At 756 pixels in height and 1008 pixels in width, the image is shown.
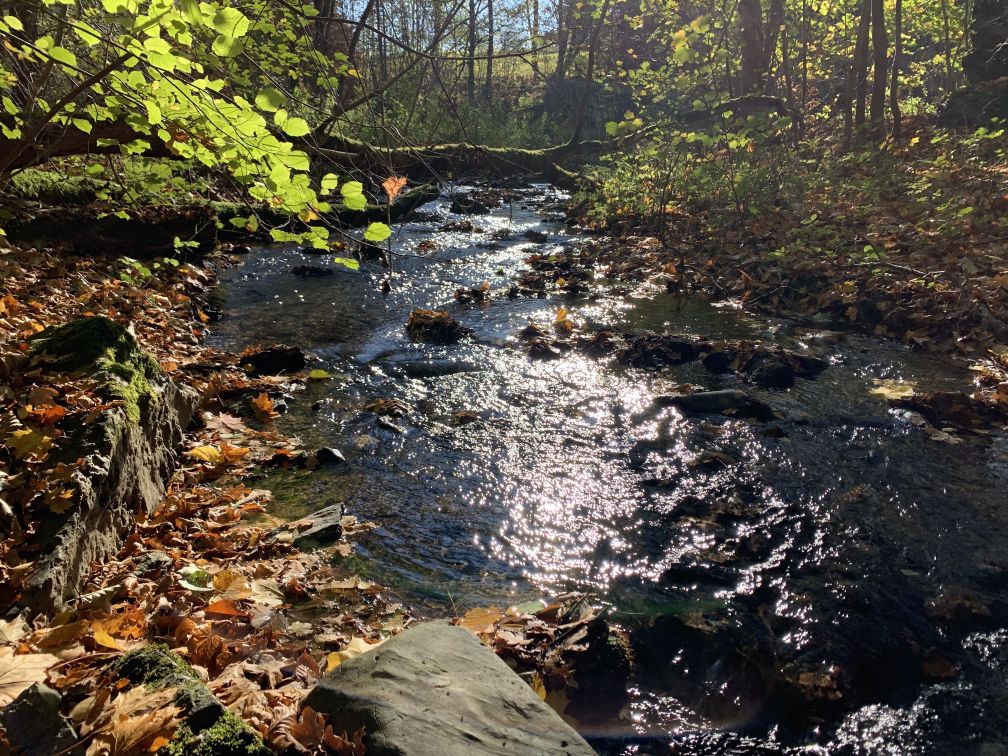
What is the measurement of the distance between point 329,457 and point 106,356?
1.67 metres

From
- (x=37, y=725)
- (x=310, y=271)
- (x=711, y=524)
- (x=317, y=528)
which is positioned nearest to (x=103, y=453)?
(x=317, y=528)

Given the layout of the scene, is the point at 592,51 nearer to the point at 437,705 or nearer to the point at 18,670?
the point at 437,705

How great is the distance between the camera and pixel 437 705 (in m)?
2.08

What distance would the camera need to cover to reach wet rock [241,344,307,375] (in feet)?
20.5

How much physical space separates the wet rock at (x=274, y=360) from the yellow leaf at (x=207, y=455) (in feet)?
6.02

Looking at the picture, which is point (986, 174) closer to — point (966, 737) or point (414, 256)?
point (414, 256)

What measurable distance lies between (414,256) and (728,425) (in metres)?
7.36

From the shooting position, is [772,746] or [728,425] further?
[728,425]

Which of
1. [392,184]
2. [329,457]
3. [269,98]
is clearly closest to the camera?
[269,98]

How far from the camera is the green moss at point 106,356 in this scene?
3682 millimetres

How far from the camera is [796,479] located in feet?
15.0

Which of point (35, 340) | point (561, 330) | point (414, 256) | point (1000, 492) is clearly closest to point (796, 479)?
point (1000, 492)

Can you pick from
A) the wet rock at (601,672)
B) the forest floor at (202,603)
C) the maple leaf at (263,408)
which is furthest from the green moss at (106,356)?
the wet rock at (601,672)

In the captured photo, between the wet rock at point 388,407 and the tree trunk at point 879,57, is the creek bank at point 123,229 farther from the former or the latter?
the tree trunk at point 879,57
